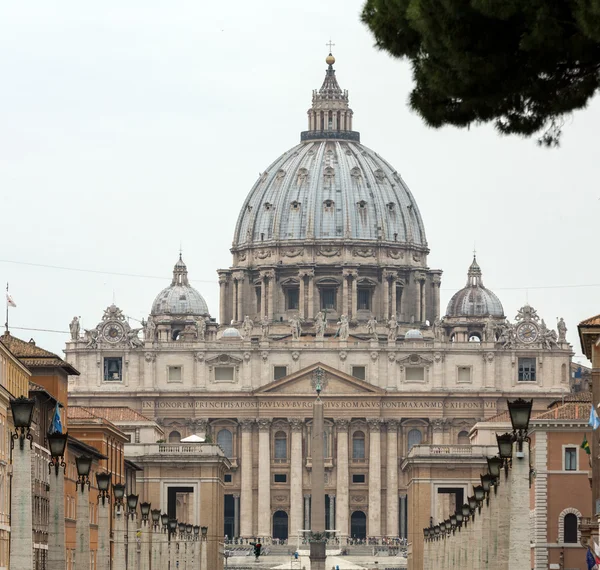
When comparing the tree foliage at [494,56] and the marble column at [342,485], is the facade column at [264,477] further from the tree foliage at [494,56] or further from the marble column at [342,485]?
the tree foliage at [494,56]

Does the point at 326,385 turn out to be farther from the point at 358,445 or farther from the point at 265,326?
the point at 265,326

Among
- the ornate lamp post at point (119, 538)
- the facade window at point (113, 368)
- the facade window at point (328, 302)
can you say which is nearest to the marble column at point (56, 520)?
the ornate lamp post at point (119, 538)

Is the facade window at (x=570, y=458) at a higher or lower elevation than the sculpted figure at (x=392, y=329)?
lower

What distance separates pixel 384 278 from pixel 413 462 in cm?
6450

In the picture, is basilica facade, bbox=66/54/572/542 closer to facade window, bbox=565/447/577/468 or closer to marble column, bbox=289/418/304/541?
marble column, bbox=289/418/304/541

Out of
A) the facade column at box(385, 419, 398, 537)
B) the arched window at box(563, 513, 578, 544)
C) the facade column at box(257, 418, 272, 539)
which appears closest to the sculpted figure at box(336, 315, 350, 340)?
the facade column at box(385, 419, 398, 537)

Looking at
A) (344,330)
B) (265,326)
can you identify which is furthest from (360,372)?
(265,326)

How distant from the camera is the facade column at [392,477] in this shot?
174 meters

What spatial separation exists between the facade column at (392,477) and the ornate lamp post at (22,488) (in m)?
137

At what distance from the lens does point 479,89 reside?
86.9 ft

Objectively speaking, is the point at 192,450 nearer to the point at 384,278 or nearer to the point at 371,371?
the point at 371,371

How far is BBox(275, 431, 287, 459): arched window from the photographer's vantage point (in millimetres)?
177000

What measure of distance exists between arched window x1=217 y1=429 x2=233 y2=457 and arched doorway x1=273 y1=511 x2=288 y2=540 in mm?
6027

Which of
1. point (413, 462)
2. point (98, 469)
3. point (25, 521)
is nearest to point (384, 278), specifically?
point (413, 462)
